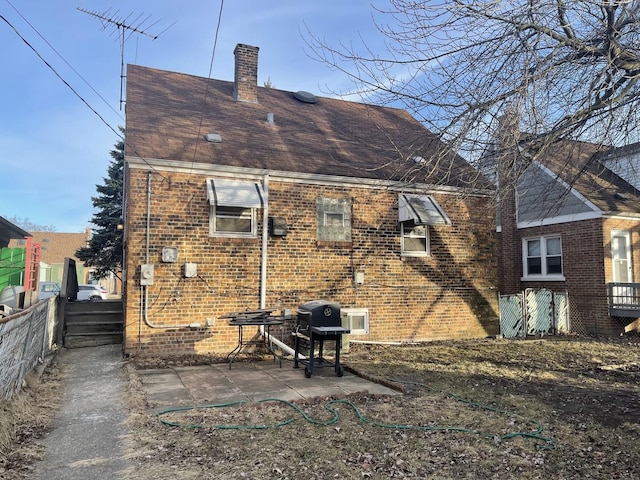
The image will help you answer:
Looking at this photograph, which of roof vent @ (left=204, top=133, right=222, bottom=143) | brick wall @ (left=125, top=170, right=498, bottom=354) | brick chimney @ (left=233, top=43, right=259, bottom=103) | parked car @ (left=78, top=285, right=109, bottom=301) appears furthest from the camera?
parked car @ (left=78, top=285, right=109, bottom=301)

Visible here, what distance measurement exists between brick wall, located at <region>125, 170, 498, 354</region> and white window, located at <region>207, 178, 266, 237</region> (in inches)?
7.5

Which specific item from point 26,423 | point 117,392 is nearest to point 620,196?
point 117,392

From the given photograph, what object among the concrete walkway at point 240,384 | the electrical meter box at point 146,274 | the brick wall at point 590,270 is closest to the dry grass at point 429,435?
the concrete walkway at point 240,384

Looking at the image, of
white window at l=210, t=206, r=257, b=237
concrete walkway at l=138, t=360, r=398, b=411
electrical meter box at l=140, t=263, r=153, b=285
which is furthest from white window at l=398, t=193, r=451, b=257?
electrical meter box at l=140, t=263, r=153, b=285

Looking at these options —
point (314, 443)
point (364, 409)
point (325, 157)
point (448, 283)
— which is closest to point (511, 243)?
point (448, 283)

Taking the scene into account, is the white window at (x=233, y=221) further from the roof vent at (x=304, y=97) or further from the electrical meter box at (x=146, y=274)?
the roof vent at (x=304, y=97)

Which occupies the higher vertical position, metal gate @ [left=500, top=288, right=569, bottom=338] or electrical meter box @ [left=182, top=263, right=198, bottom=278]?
electrical meter box @ [left=182, top=263, right=198, bottom=278]

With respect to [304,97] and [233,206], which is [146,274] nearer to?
[233,206]

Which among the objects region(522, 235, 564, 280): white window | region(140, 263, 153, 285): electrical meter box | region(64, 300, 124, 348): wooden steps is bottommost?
region(64, 300, 124, 348): wooden steps

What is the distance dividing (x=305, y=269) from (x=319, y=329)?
277 centimetres

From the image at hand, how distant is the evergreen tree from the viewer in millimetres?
23188

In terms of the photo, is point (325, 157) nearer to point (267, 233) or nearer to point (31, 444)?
point (267, 233)

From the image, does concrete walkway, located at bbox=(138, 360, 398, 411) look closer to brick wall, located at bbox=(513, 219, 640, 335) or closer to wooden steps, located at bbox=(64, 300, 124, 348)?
wooden steps, located at bbox=(64, 300, 124, 348)

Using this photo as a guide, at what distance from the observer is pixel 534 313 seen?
1341 centimetres
